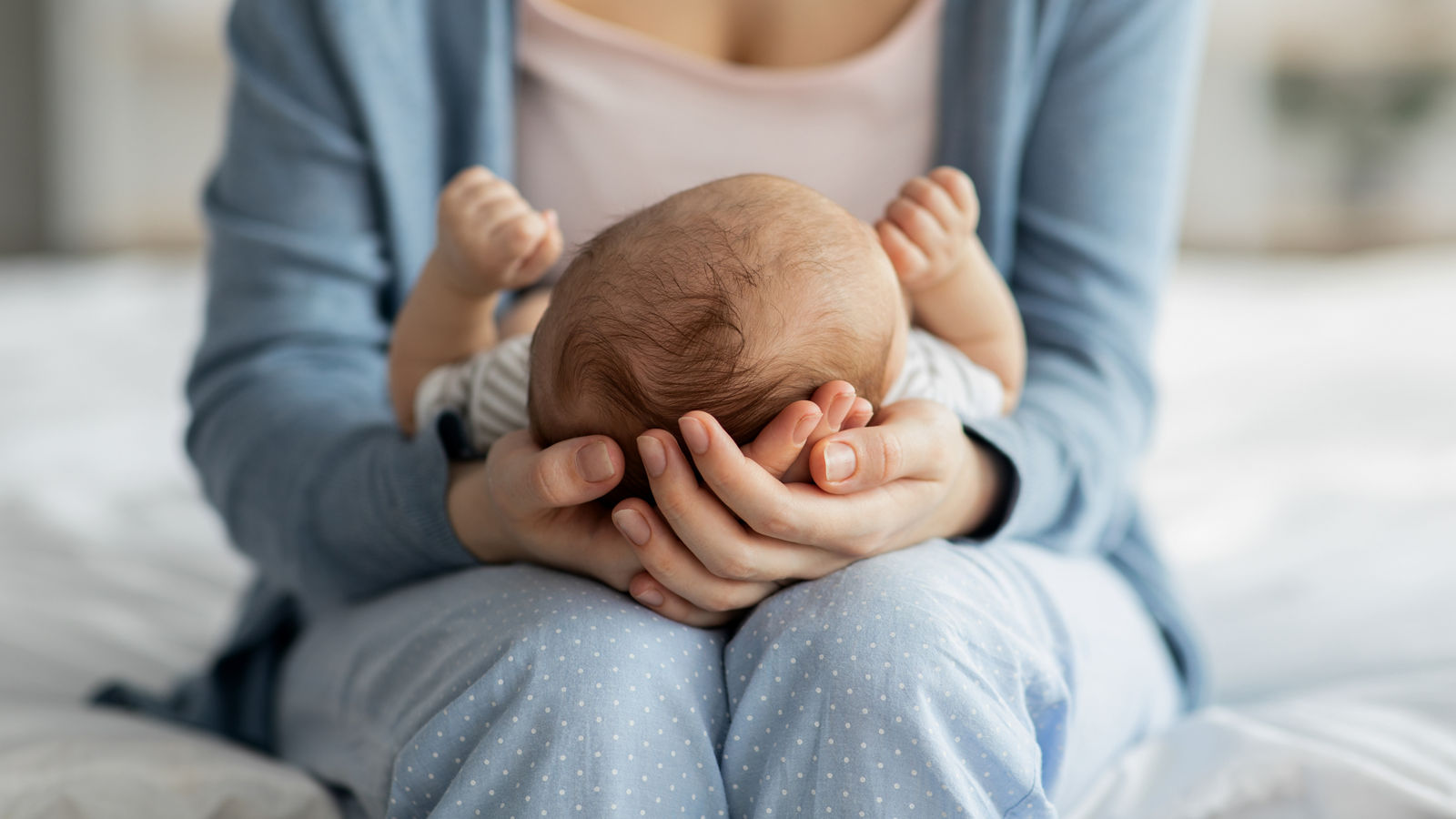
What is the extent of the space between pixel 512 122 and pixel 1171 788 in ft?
2.42

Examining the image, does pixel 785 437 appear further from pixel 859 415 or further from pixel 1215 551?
pixel 1215 551

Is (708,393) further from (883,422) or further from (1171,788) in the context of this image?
(1171,788)

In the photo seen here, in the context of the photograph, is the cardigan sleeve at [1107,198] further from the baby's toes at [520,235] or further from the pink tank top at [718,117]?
the baby's toes at [520,235]

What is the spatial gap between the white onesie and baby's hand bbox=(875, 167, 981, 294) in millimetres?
57

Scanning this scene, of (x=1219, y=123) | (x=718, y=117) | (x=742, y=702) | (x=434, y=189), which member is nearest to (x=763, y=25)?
(x=718, y=117)

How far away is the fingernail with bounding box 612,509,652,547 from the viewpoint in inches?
24.0

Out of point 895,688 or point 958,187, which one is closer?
point 895,688

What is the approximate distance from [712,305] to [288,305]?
1.58ft

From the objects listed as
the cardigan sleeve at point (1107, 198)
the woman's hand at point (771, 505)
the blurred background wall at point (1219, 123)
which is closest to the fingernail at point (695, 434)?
the woman's hand at point (771, 505)

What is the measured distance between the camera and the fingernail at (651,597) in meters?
0.63

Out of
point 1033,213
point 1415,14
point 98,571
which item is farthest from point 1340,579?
point 1415,14

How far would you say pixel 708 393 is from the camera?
0.62m

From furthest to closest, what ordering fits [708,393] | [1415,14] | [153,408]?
[1415,14] → [153,408] → [708,393]

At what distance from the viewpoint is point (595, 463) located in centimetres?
59
